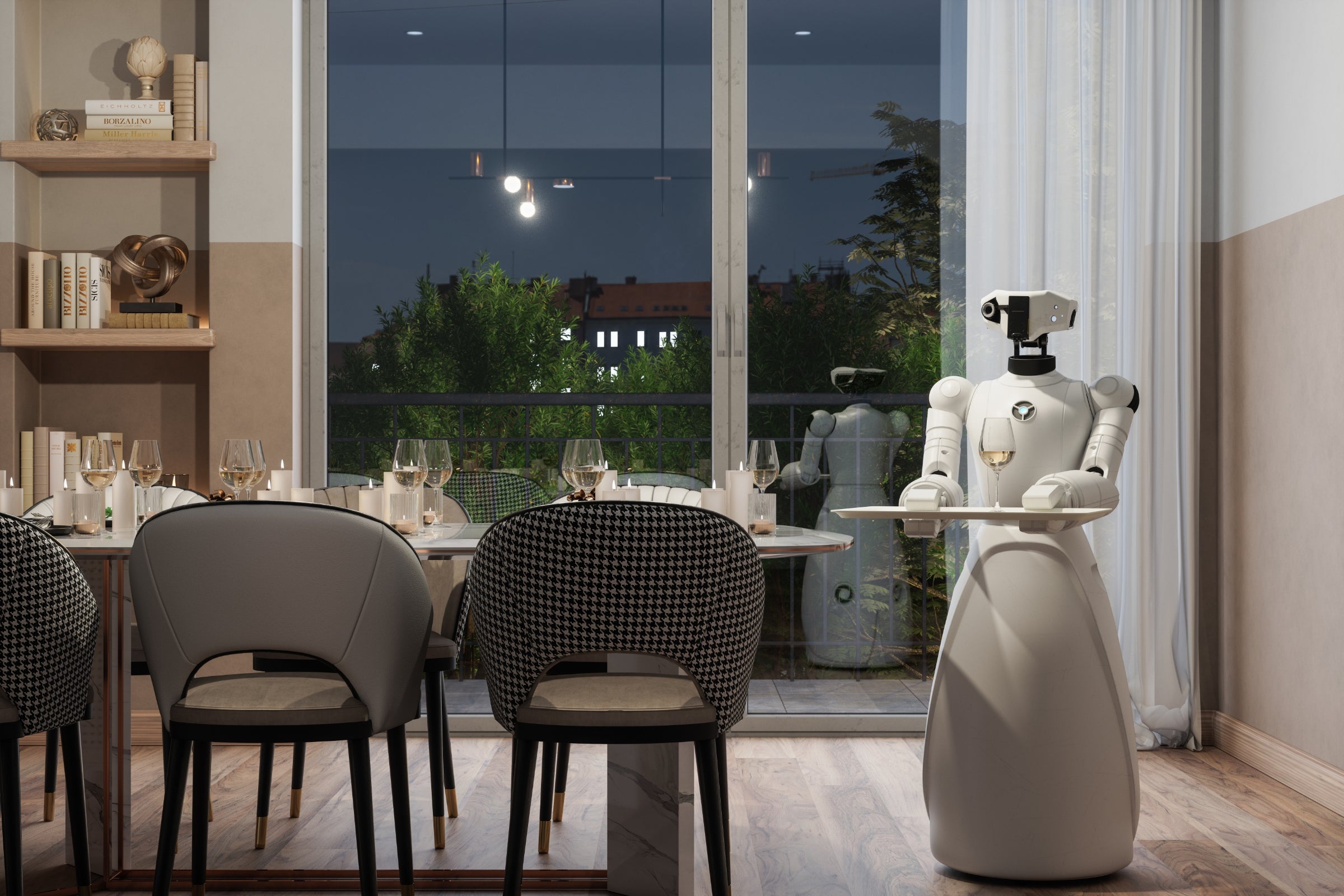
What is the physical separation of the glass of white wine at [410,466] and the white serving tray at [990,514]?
907 millimetres

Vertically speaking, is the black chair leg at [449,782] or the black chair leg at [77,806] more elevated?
the black chair leg at [77,806]

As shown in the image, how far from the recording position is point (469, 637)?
4.02 metres

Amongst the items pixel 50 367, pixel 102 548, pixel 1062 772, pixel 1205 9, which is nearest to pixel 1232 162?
pixel 1205 9

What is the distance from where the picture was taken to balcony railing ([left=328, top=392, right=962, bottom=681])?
13.0 feet

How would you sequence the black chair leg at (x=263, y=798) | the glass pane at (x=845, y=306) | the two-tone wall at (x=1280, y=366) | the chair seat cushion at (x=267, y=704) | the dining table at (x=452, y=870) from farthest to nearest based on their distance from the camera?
the glass pane at (x=845, y=306)
the two-tone wall at (x=1280, y=366)
the black chair leg at (x=263, y=798)
the dining table at (x=452, y=870)
the chair seat cushion at (x=267, y=704)

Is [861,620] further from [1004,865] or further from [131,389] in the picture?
[131,389]

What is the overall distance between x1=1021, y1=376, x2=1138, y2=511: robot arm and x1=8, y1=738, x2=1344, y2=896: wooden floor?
86 cm

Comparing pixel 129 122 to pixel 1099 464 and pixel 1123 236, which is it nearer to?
pixel 1099 464

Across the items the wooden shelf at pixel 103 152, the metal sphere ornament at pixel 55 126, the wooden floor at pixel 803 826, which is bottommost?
the wooden floor at pixel 803 826

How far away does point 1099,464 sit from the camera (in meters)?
2.61

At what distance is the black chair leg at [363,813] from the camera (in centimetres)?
198

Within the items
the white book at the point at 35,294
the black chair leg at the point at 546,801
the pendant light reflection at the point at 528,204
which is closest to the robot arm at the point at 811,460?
the pendant light reflection at the point at 528,204

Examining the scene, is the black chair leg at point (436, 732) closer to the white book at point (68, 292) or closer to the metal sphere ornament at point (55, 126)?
the white book at point (68, 292)

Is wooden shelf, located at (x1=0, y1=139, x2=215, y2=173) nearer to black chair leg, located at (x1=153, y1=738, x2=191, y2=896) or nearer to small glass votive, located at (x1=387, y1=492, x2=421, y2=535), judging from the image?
small glass votive, located at (x1=387, y1=492, x2=421, y2=535)
